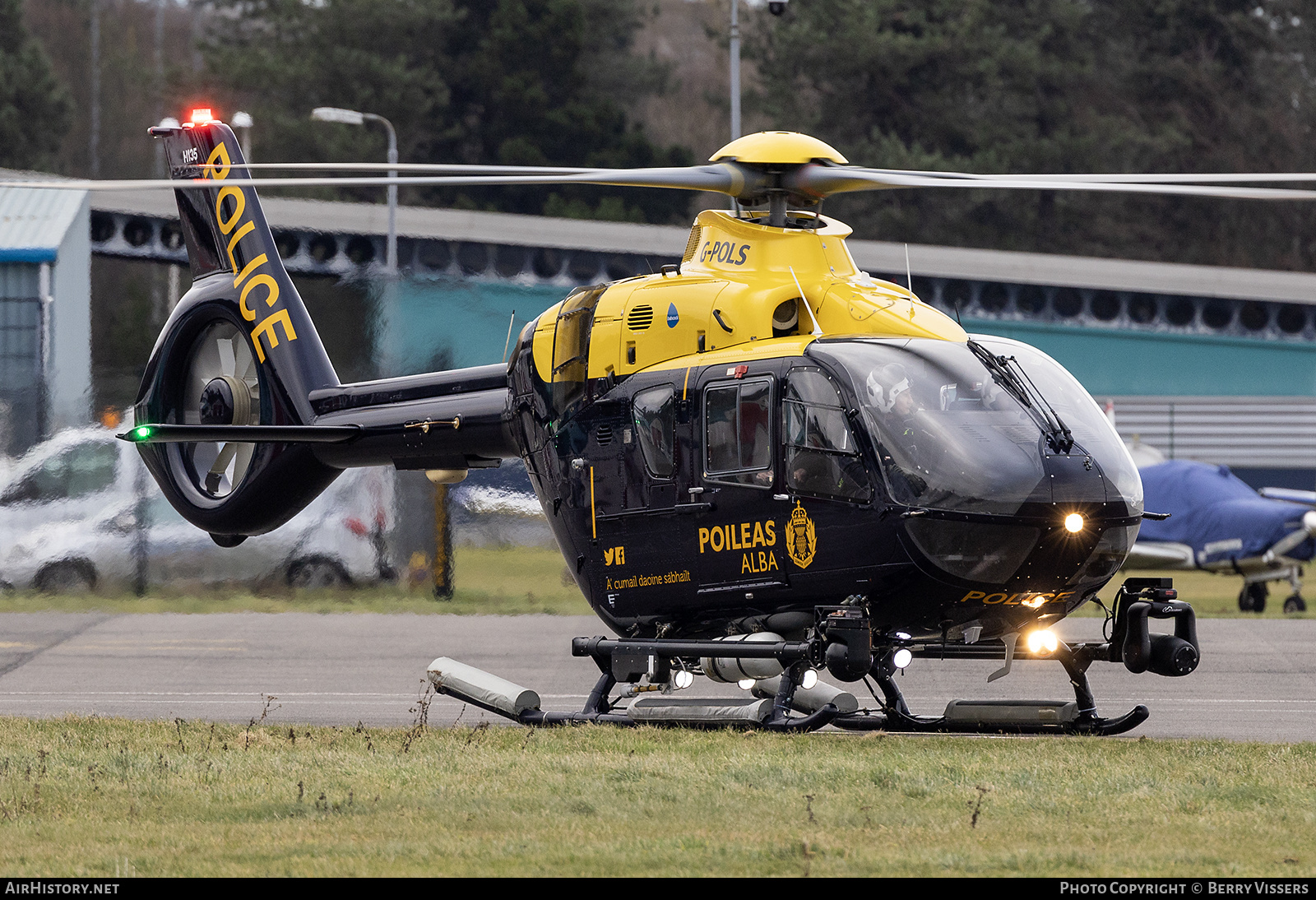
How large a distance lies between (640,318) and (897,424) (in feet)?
8.08

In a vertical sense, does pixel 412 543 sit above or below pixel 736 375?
below

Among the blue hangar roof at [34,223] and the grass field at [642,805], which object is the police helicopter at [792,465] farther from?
the blue hangar roof at [34,223]

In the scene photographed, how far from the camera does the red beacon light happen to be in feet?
52.1

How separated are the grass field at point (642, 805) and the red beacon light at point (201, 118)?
649 centimetres

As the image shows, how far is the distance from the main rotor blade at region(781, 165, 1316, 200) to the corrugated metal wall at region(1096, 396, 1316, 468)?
98.1 feet

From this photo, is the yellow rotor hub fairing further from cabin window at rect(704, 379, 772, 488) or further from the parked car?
the parked car

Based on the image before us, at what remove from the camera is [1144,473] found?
2661 cm

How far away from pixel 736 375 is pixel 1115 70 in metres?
48.3

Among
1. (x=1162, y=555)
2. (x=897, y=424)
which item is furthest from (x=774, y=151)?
(x=1162, y=555)

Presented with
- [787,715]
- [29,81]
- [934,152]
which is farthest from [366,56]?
[787,715]

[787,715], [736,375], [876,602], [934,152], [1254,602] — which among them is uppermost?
[934,152]

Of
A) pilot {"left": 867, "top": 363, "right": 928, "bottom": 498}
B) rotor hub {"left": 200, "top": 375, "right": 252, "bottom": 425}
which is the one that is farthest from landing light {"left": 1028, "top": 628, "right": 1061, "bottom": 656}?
rotor hub {"left": 200, "top": 375, "right": 252, "bottom": 425}

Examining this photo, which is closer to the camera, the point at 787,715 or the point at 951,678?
the point at 787,715
